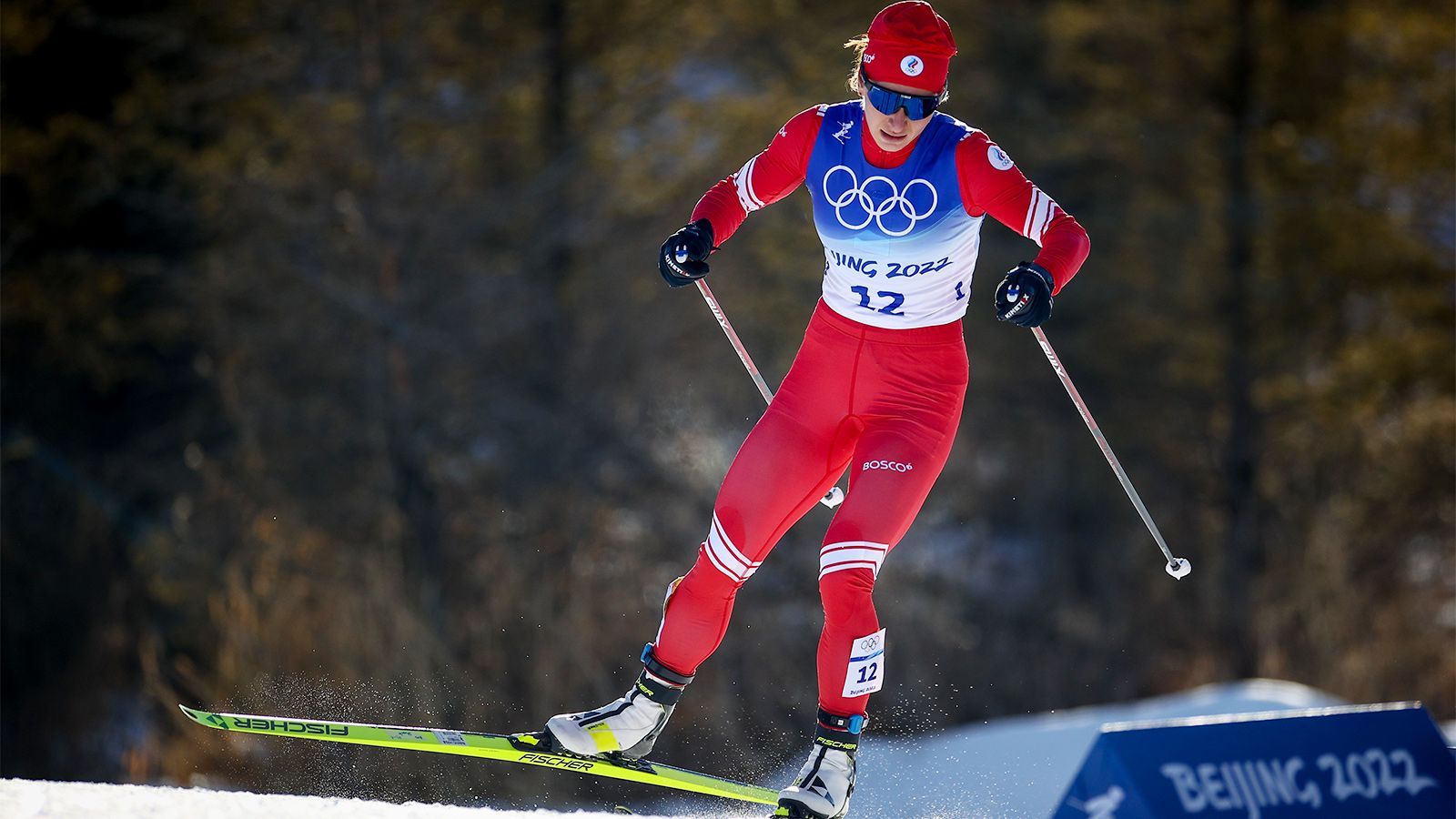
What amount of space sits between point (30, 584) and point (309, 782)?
10.6 feet

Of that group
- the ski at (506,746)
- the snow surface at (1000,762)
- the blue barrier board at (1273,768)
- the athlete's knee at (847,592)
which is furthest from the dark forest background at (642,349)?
the blue barrier board at (1273,768)

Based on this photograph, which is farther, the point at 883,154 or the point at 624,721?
the point at 624,721

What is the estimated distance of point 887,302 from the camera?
13.1 ft

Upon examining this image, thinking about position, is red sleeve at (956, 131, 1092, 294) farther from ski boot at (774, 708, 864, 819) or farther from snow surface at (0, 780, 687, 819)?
snow surface at (0, 780, 687, 819)

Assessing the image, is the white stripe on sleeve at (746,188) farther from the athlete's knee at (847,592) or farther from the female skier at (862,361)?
the athlete's knee at (847,592)

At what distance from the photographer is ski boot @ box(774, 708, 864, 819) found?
148 inches

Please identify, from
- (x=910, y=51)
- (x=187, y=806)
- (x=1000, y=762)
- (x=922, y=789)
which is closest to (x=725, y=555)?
(x=910, y=51)

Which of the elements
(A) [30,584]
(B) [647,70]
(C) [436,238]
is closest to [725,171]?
(B) [647,70]

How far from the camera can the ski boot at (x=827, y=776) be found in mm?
3748

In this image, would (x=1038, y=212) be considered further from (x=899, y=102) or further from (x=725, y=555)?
(x=725, y=555)

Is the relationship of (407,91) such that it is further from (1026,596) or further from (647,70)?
(1026,596)

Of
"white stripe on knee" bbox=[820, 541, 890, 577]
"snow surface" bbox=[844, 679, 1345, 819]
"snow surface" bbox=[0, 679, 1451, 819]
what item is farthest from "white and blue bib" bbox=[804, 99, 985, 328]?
"snow surface" bbox=[844, 679, 1345, 819]

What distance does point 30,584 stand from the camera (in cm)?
941

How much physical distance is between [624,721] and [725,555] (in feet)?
1.77
